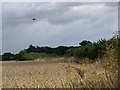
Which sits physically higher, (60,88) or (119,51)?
(119,51)

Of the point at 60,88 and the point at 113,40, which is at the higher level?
the point at 113,40

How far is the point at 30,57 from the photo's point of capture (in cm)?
9556

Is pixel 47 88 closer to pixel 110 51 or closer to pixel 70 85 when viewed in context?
pixel 70 85

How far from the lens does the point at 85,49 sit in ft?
183

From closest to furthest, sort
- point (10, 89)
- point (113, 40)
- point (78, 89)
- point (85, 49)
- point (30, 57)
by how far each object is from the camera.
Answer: point (78, 89), point (113, 40), point (10, 89), point (85, 49), point (30, 57)

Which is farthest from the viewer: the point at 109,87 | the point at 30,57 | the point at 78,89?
the point at 30,57

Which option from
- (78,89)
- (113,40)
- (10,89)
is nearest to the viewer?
(78,89)

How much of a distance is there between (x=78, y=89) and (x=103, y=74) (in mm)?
1281

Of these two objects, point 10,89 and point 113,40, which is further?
point 10,89

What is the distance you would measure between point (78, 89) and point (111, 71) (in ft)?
4.24

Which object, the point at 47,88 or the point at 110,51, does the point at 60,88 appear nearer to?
the point at 47,88

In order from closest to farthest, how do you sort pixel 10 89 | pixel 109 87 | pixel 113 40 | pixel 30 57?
1. pixel 109 87
2. pixel 113 40
3. pixel 10 89
4. pixel 30 57

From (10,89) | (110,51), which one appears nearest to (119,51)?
(110,51)

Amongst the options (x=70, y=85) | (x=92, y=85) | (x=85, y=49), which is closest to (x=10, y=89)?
(x=70, y=85)
